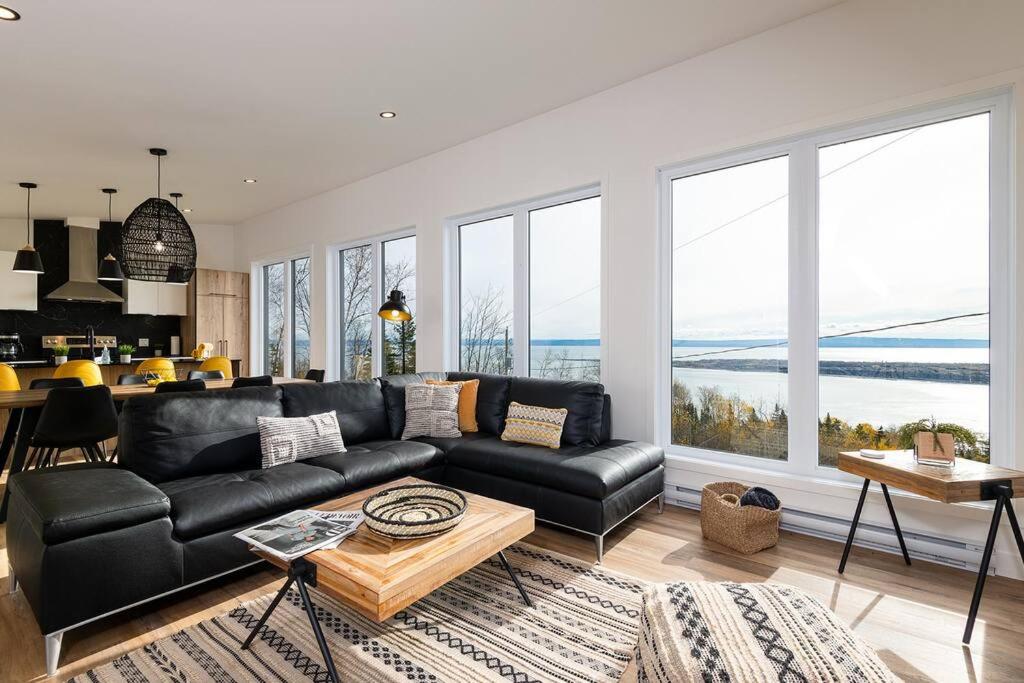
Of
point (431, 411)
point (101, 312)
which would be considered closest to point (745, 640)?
point (431, 411)

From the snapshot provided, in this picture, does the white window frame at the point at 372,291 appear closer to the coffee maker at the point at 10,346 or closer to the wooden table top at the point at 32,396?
the wooden table top at the point at 32,396

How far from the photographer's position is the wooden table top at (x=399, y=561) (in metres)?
1.66

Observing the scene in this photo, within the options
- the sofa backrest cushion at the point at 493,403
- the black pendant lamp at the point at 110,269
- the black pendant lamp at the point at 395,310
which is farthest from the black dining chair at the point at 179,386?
the black pendant lamp at the point at 110,269

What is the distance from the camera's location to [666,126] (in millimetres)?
3625

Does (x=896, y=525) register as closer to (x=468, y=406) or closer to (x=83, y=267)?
(x=468, y=406)

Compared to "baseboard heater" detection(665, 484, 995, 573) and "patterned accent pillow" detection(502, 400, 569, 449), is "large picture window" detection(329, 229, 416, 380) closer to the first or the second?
"patterned accent pillow" detection(502, 400, 569, 449)

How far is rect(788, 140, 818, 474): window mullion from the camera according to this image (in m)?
3.13

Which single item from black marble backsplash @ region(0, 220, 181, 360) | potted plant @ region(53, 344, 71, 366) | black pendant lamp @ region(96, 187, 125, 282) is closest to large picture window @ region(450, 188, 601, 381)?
black pendant lamp @ region(96, 187, 125, 282)

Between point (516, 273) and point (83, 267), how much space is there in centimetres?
646

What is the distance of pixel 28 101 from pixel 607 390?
15.8 ft

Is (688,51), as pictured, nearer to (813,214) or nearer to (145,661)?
(813,214)

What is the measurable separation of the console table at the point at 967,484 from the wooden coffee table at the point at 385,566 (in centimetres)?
175

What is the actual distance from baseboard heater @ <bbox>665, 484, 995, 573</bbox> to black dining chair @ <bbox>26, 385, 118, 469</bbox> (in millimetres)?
4698

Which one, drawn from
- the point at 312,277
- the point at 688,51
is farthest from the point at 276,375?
the point at 688,51
